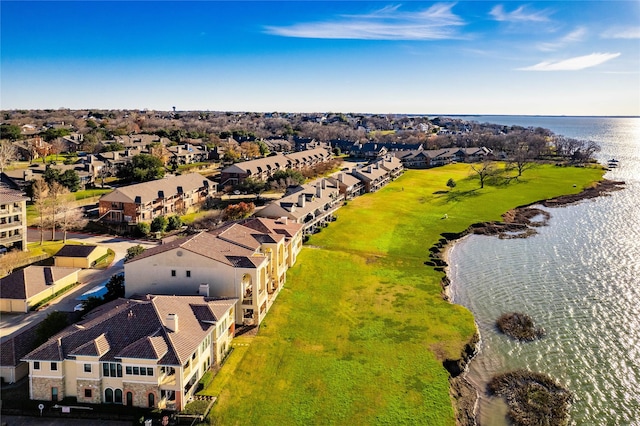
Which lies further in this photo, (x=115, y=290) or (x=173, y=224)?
(x=173, y=224)

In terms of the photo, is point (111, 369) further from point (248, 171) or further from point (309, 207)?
point (248, 171)

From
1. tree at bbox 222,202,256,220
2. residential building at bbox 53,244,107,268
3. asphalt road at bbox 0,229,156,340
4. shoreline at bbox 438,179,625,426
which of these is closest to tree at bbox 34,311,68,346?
asphalt road at bbox 0,229,156,340

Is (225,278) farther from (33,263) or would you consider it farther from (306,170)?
(306,170)

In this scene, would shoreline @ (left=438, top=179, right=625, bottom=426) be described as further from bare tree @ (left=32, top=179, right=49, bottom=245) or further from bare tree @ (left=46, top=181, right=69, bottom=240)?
bare tree @ (left=32, top=179, right=49, bottom=245)

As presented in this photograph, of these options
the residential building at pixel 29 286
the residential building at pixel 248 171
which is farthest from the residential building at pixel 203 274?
the residential building at pixel 248 171

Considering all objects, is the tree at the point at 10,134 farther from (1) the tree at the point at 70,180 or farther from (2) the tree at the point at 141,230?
(2) the tree at the point at 141,230

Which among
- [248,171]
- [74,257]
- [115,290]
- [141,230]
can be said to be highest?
[248,171]

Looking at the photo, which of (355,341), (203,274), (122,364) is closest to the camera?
(122,364)

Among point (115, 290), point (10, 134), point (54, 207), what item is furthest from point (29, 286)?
point (10, 134)
